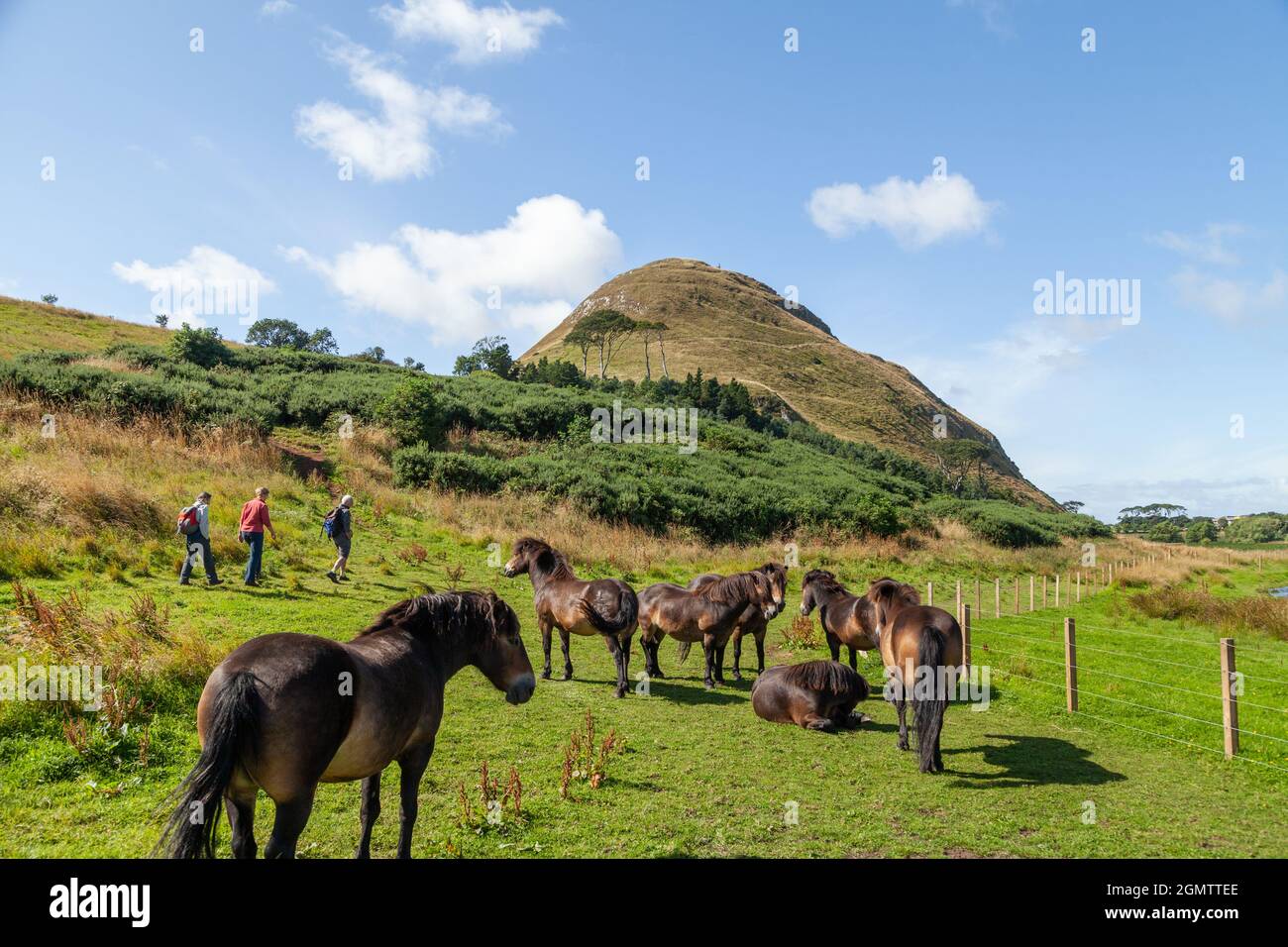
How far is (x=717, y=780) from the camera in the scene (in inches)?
288

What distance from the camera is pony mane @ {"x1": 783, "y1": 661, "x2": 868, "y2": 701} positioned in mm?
9688

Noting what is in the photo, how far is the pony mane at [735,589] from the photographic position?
11.2 meters

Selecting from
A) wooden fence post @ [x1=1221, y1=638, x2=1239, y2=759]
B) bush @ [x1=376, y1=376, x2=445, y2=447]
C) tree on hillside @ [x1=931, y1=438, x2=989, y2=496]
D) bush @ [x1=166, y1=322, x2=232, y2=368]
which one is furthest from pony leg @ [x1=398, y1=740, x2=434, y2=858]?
tree on hillside @ [x1=931, y1=438, x2=989, y2=496]

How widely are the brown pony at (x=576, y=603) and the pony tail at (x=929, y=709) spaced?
439cm

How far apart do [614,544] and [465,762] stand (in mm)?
A: 15693

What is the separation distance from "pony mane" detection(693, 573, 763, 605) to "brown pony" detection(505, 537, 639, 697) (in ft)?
4.70

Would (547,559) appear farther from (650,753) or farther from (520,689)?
(520,689)

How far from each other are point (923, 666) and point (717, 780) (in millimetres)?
2865

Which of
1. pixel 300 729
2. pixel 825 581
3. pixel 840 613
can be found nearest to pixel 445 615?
pixel 300 729

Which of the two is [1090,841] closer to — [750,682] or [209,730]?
[750,682]

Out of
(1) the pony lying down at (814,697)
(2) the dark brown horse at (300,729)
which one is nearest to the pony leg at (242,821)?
(2) the dark brown horse at (300,729)
